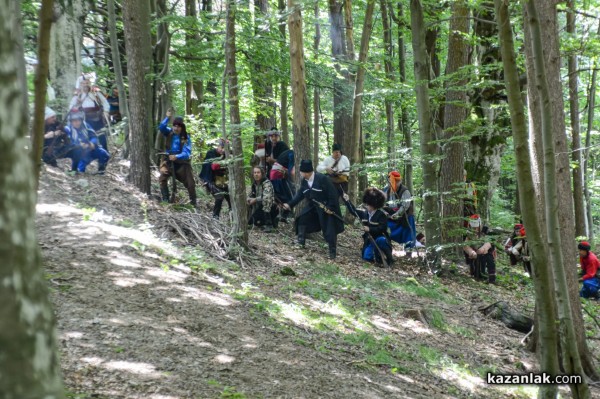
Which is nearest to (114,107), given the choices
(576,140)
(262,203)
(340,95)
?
(262,203)

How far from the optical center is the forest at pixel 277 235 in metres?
4.05

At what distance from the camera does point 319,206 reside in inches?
454

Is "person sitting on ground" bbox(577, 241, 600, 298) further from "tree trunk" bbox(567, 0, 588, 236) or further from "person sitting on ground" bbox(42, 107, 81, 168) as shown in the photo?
"person sitting on ground" bbox(42, 107, 81, 168)

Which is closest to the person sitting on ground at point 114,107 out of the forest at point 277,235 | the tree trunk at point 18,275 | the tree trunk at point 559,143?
the forest at point 277,235

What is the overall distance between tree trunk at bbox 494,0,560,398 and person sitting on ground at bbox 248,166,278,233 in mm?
7722

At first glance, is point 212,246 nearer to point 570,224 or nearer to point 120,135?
point 570,224

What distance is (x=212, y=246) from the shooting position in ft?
30.5

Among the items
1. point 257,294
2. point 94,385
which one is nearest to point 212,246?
point 257,294

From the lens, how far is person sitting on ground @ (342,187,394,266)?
39.1 feet

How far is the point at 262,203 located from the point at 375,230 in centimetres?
258

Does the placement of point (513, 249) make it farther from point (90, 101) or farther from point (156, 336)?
point (156, 336)

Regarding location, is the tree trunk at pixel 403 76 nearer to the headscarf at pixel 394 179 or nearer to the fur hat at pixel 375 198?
the headscarf at pixel 394 179

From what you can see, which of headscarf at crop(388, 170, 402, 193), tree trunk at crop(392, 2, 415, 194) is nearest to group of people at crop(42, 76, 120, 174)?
headscarf at crop(388, 170, 402, 193)

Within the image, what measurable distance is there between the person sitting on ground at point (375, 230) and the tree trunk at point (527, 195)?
698cm
